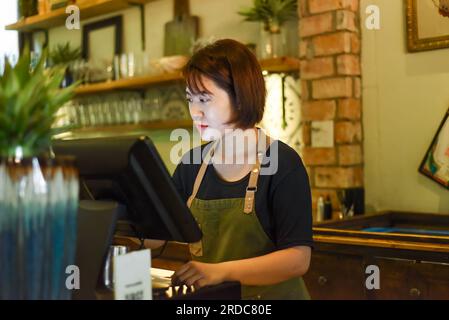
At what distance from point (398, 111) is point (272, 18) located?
2.76 feet

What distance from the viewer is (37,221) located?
101cm

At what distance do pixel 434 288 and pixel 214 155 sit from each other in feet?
3.40

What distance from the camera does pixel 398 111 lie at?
10.2ft

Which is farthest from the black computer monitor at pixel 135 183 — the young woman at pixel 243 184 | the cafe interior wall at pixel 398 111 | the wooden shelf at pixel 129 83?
the wooden shelf at pixel 129 83

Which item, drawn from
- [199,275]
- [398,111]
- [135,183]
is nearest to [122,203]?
[135,183]

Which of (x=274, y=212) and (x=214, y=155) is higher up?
(x=214, y=155)

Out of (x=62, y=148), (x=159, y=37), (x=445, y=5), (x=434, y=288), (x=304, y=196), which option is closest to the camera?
(x=62, y=148)

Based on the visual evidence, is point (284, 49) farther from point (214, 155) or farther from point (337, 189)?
point (214, 155)

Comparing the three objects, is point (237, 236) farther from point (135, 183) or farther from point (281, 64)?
point (281, 64)

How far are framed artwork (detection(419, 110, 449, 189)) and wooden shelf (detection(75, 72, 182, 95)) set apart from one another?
5.05 feet

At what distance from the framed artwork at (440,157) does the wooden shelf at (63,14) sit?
7.54 feet

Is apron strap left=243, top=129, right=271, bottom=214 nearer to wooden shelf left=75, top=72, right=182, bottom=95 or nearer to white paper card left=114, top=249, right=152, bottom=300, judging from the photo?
white paper card left=114, top=249, right=152, bottom=300

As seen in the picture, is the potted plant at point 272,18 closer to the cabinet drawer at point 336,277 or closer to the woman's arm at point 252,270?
the cabinet drawer at point 336,277
